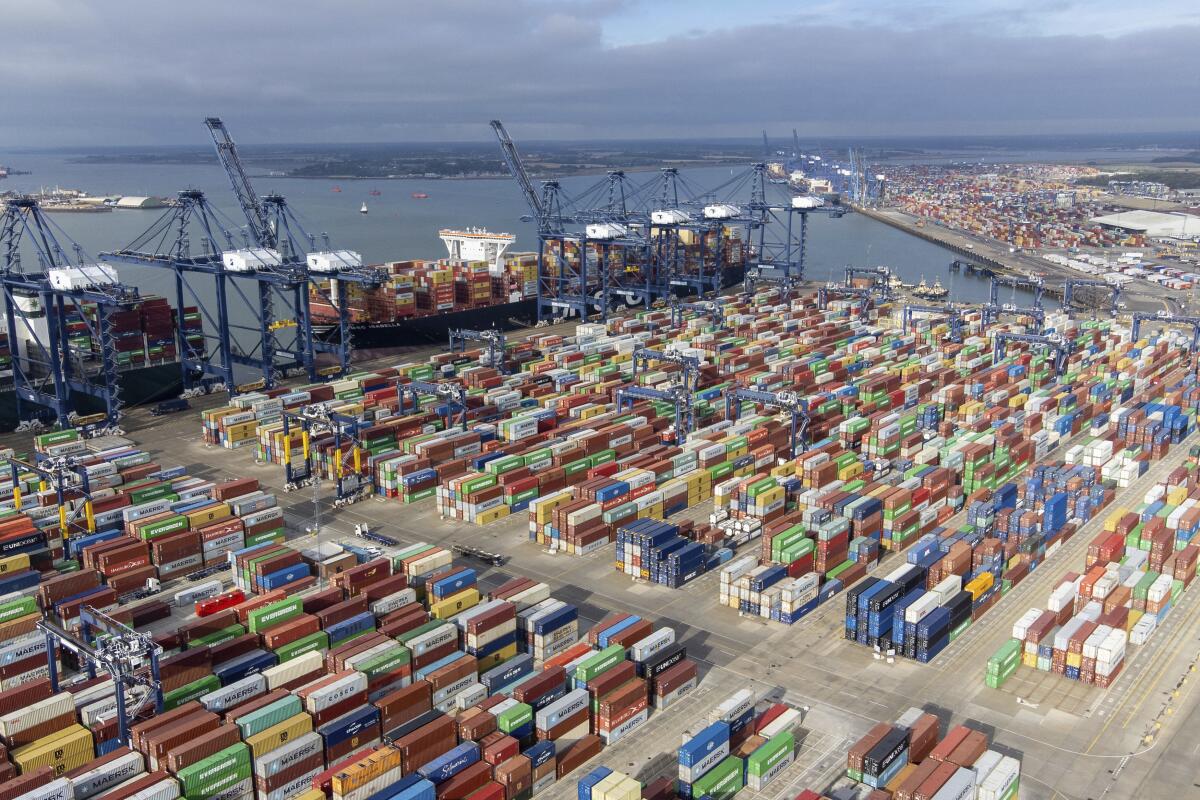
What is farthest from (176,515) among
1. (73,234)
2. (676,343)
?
(73,234)

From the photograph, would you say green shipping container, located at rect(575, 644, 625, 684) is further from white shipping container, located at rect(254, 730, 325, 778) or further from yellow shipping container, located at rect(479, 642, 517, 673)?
white shipping container, located at rect(254, 730, 325, 778)

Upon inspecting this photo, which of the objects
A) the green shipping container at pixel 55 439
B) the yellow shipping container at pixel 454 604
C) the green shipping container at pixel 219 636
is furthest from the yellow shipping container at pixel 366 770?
the green shipping container at pixel 55 439

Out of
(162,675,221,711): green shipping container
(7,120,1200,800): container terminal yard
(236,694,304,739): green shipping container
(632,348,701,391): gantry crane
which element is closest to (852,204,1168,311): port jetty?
(7,120,1200,800): container terminal yard

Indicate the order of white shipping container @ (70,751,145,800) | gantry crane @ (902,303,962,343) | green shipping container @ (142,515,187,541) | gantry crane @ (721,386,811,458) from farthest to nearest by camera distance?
gantry crane @ (902,303,962,343)
gantry crane @ (721,386,811,458)
green shipping container @ (142,515,187,541)
white shipping container @ (70,751,145,800)

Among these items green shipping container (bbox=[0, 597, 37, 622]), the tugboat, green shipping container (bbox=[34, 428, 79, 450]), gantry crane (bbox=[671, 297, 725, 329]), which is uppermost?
gantry crane (bbox=[671, 297, 725, 329])

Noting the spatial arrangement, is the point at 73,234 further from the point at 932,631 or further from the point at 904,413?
the point at 932,631

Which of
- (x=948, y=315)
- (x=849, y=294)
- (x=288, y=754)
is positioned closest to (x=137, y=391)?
(x=288, y=754)

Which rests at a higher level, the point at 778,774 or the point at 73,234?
the point at 73,234

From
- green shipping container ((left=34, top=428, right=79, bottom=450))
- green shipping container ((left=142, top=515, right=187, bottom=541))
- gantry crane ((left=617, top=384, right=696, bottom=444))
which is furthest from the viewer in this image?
gantry crane ((left=617, top=384, right=696, bottom=444))
